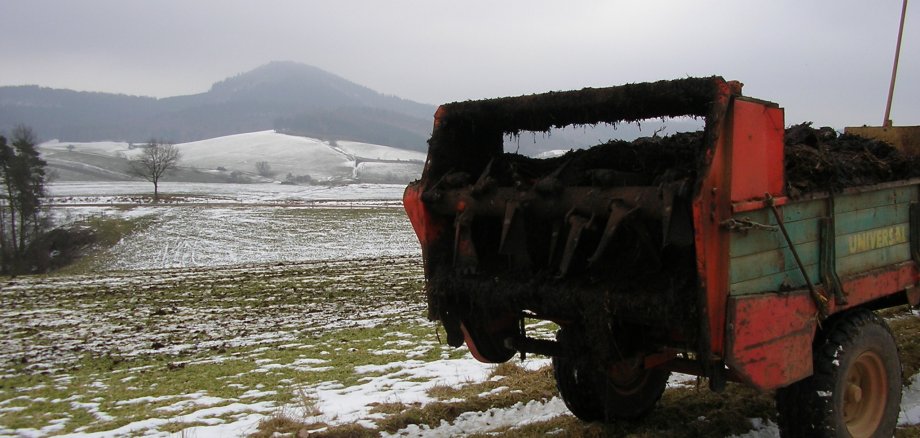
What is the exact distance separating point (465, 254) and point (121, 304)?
42.6ft

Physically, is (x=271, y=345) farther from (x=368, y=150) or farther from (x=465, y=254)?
(x=368, y=150)

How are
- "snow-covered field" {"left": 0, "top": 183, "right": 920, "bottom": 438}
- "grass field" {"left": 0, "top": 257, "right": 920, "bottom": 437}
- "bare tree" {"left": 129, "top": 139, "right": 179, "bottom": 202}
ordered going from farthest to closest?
"bare tree" {"left": 129, "top": 139, "right": 179, "bottom": 202}, "snow-covered field" {"left": 0, "top": 183, "right": 920, "bottom": 438}, "grass field" {"left": 0, "top": 257, "right": 920, "bottom": 437}

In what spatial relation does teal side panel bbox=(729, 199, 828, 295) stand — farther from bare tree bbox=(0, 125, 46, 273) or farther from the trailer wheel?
bare tree bbox=(0, 125, 46, 273)

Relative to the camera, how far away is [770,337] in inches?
132

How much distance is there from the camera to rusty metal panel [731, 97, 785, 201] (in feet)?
10.5

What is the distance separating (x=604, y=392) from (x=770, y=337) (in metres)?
1.66

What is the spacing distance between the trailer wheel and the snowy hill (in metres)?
103

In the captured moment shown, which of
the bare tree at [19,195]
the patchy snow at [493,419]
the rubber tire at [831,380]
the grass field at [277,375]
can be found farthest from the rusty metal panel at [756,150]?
the bare tree at [19,195]

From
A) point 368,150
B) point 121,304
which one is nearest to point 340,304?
point 121,304

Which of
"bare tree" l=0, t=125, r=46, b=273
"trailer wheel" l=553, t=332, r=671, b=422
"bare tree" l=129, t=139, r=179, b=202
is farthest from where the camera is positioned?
"bare tree" l=129, t=139, r=179, b=202

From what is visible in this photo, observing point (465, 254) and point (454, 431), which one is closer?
point (465, 254)

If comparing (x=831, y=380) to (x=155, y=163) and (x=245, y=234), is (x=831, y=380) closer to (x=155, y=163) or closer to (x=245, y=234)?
(x=245, y=234)

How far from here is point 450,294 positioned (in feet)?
14.0

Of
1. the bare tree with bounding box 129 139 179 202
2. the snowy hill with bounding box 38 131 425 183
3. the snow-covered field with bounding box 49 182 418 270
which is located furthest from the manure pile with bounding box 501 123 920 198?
the snowy hill with bounding box 38 131 425 183
